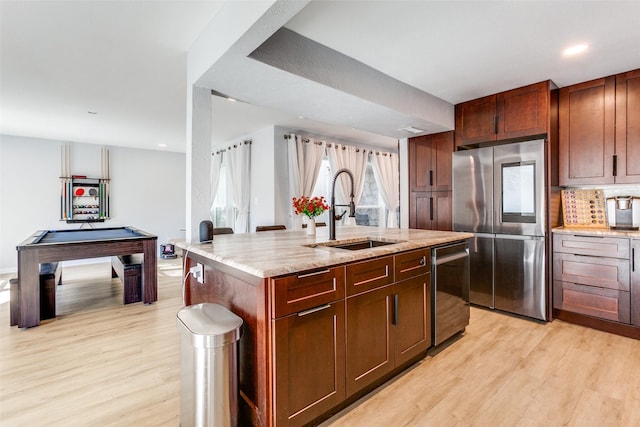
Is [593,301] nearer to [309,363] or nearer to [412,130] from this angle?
[412,130]

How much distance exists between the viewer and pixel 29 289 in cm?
314

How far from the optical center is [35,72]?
292cm

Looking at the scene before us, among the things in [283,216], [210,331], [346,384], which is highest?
[283,216]

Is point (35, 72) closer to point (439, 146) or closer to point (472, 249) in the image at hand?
point (439, 146)

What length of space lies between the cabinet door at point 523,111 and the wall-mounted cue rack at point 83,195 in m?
7.23

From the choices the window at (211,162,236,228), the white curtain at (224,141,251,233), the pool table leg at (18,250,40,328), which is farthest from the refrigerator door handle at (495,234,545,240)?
the pool table leg at (18,250,40,328)

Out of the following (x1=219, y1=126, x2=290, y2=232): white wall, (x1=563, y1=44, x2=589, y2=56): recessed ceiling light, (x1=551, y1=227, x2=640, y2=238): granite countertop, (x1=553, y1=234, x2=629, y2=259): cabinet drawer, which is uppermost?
(x1=563, y1=44, x2=589, y2=56): recessed ceiling light

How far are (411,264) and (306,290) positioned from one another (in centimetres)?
96

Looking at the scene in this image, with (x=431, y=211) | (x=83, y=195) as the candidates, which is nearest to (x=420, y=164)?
(x=431, y=211)

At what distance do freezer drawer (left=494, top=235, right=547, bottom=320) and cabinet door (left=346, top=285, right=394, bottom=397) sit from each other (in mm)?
2061

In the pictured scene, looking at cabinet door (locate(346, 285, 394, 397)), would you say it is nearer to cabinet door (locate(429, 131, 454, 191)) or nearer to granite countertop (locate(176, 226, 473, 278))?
granite countertop (locate(176, 226, 473, 278))

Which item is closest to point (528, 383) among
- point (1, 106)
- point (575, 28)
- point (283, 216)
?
point (575, 28)

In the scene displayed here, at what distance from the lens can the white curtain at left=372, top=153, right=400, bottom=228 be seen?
665 centimetres

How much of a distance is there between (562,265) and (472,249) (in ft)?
2.78
